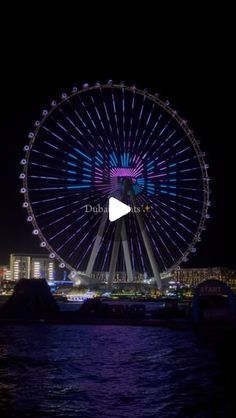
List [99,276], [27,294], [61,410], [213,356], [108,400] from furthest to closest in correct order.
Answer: [99,276], [27,294], [213,356], [108,400], [61,410]

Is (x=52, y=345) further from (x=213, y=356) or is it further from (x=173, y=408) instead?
(x=173, y=408)

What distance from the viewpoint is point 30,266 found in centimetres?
18725

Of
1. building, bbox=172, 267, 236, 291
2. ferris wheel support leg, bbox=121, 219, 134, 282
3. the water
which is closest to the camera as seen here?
the water

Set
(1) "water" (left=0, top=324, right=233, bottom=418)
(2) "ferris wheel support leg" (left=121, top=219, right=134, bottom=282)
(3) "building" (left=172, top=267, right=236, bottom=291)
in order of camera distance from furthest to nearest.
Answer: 1. (3) "building" (left=172, top=267, right=236, bottom=291)
2. (2) "ferris wheel support leg" (left=121, top=219, right=134, bottom=282)
3. (1) "water" (left=0, top=324, right=233, bottom=418)

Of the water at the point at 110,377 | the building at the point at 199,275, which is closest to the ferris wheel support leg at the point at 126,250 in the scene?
the water at the point at 110,377

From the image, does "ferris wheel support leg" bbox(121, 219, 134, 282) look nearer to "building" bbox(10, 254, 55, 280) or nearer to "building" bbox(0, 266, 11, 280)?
"building" bbox(10, 254, 55, 280)

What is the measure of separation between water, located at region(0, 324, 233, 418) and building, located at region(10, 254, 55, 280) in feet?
525

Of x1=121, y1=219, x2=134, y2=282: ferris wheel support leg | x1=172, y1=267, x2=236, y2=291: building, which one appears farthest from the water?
x1=172, y1=267, x2=236, y2=291: building

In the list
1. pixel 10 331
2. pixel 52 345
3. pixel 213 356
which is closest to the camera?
pixel 213 356

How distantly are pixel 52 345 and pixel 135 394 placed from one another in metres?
10.9

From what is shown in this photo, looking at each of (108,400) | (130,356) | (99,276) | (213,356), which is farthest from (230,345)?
(99,276)

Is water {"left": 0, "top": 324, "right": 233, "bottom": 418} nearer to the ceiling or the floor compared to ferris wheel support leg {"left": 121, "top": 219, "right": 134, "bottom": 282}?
nearer to the floor

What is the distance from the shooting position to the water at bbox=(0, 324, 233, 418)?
38.9ft

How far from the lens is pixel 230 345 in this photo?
2427 cm
